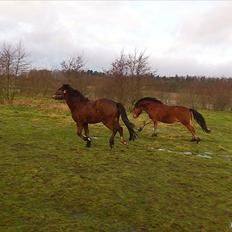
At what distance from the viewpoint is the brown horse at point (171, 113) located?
13.8 m

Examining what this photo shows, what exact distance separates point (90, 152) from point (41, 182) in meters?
3.07

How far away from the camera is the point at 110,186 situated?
24.6 feet

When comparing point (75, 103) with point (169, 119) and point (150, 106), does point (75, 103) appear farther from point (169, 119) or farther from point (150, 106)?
point (169, 119)

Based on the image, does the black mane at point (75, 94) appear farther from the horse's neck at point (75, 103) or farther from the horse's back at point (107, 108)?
the horse's back at point (107, 108)

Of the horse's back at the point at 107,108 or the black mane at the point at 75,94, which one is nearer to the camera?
the horse's back at the point at 107,108

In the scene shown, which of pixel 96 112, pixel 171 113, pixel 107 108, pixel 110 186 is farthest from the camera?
pixel 171 113

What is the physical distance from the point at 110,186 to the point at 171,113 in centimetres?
697

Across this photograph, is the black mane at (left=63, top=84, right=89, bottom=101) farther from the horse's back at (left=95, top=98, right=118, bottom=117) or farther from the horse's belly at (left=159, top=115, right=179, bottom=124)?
the horse's belly at (left=159, top=115, right=179, bottom=124)

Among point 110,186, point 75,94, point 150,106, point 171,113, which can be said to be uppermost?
point 75,94

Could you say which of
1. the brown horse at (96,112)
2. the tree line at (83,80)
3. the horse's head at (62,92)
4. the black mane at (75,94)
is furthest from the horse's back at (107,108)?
the tree line at (83,80)

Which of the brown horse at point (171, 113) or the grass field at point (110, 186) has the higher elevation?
the brown horse at point (171, 113)

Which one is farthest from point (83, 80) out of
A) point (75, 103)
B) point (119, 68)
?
point (75, 103)

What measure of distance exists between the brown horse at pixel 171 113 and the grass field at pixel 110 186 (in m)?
1.35

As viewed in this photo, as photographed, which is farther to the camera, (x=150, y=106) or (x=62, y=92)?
(x=150, y=106)
